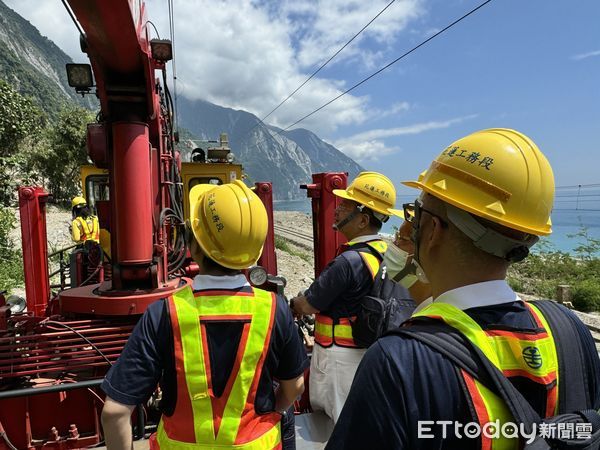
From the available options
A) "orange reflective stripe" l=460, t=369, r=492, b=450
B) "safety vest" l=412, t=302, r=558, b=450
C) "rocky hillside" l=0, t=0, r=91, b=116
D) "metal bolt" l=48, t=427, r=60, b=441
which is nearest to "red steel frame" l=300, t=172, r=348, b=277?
"metal bolt" l=48, t=427, r=60, b=441

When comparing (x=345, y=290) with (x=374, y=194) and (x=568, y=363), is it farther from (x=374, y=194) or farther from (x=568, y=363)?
(x=568, y=363)

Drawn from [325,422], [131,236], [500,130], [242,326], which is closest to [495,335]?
[500,130]

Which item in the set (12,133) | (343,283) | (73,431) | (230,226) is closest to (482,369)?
(230,226)

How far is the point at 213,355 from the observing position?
1.47 m

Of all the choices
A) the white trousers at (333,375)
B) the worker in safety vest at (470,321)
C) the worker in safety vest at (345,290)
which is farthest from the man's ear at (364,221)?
the worker in safety vest at (470,321)

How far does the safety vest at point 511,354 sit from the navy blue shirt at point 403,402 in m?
0.05

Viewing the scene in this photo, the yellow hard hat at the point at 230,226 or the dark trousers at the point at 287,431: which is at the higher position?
the yellow hard hat at the point at 230,226

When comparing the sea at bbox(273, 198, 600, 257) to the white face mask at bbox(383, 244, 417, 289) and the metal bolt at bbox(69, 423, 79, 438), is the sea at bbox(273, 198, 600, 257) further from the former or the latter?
the metal bolt at bbox(69, 423, 79, 438)

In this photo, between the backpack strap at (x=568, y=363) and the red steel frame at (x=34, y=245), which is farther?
the red steel frame at (x=34, y=245)

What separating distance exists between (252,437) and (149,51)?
297cm

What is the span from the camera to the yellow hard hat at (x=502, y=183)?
998 mm

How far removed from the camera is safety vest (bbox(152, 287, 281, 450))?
1.45 m

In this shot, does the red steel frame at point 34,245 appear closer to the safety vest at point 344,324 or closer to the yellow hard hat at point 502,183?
the safety vest at point 344,324

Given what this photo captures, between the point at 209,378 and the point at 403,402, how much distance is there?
89cm
